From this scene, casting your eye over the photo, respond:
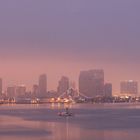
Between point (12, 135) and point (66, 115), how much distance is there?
153 feet

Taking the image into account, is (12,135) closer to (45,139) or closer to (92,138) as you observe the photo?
(45,139)

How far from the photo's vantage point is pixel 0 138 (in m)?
46.2

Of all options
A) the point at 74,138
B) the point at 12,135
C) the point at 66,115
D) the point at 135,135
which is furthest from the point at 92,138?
the point at 66,115

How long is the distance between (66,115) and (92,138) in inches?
1975

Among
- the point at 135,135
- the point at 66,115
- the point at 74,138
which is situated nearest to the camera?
the point at 74,138

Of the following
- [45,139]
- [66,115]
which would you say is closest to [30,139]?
[45,139]

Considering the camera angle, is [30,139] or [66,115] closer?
[30,139]

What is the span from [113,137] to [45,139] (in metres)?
6.19

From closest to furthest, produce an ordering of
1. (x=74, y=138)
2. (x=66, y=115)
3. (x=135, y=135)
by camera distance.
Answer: (x=74, y=138)
(x=135, y=135)
(x=66, y=115)

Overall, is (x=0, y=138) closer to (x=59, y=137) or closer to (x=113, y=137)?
(x=59, y=137)

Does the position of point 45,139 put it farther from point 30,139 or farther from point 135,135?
point 135,135

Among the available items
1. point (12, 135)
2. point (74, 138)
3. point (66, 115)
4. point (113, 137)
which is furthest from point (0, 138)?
point (66, 115)

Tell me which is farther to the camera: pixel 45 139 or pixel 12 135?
pixel 12 135

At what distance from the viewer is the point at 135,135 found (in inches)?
1873
